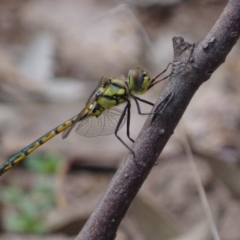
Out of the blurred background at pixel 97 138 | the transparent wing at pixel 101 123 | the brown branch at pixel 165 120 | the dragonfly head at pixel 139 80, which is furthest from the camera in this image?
the blurred background at pixel 97 138

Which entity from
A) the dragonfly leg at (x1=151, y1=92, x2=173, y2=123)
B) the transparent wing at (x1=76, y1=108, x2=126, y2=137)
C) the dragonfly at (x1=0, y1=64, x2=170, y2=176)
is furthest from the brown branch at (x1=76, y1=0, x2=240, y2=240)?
the transparent wing at (x1=76, y1=108, x2=126, y2=137)

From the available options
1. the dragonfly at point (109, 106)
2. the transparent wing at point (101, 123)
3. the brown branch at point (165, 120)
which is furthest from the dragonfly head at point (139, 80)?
the brown branch at point (165, 120)

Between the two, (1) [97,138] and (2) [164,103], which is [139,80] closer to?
(2) [164,103]

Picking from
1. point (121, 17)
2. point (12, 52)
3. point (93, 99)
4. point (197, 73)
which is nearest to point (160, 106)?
point (197, 73)

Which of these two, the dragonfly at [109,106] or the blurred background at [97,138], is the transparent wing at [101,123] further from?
the blurred background at [97,138]

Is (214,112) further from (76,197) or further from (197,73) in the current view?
(197,73)

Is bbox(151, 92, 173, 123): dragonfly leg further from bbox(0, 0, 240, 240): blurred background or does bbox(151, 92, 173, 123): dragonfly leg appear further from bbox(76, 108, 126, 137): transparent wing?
bbox(76, 108, 126, 137): transparent wing

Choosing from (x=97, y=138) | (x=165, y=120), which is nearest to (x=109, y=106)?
(x=165, y=120)

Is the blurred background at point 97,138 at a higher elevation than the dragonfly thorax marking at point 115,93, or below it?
higher
